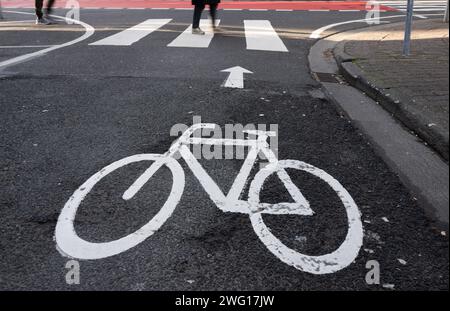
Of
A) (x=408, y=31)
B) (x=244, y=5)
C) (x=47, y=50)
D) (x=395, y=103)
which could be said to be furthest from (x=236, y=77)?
(x=244, y=5)

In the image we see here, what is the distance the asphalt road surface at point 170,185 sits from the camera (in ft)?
7.96

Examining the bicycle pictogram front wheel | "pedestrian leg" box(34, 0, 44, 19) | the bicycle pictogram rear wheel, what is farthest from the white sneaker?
the bicycle pictogram rear wheel

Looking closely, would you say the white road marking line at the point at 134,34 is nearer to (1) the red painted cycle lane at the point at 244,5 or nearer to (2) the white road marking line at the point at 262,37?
(2) the white road marking line at the point at 262,37

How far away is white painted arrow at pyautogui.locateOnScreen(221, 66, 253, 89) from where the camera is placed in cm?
610

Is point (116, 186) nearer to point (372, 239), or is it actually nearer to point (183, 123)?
point (183, 123)

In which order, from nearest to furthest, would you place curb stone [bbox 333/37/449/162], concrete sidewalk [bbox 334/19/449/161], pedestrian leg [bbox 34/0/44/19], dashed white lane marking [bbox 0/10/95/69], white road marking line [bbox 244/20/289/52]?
curb stone [bbox 333/37/449/162]
concrete sidewalk [bbox 334/19/449/161]
dashed white lane marking [bbox 0/10/95/69]
white road marking line [bbox 244/20/289/52]
pedestrian leg [bbox 34/0/44/19]

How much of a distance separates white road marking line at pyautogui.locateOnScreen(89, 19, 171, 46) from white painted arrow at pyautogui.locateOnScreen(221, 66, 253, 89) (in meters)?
3.04

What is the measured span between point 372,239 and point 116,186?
1.86 meters

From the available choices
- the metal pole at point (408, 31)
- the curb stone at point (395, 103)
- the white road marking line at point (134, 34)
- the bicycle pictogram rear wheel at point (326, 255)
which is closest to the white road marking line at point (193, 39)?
the white road marking line at point (134, 34)

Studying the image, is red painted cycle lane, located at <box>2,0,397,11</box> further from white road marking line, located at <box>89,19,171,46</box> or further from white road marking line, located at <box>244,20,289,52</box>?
white road marking line, located at <box>89,19,171,46</box>

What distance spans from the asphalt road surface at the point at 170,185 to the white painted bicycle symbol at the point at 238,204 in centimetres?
5

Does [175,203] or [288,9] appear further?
[288,9]
